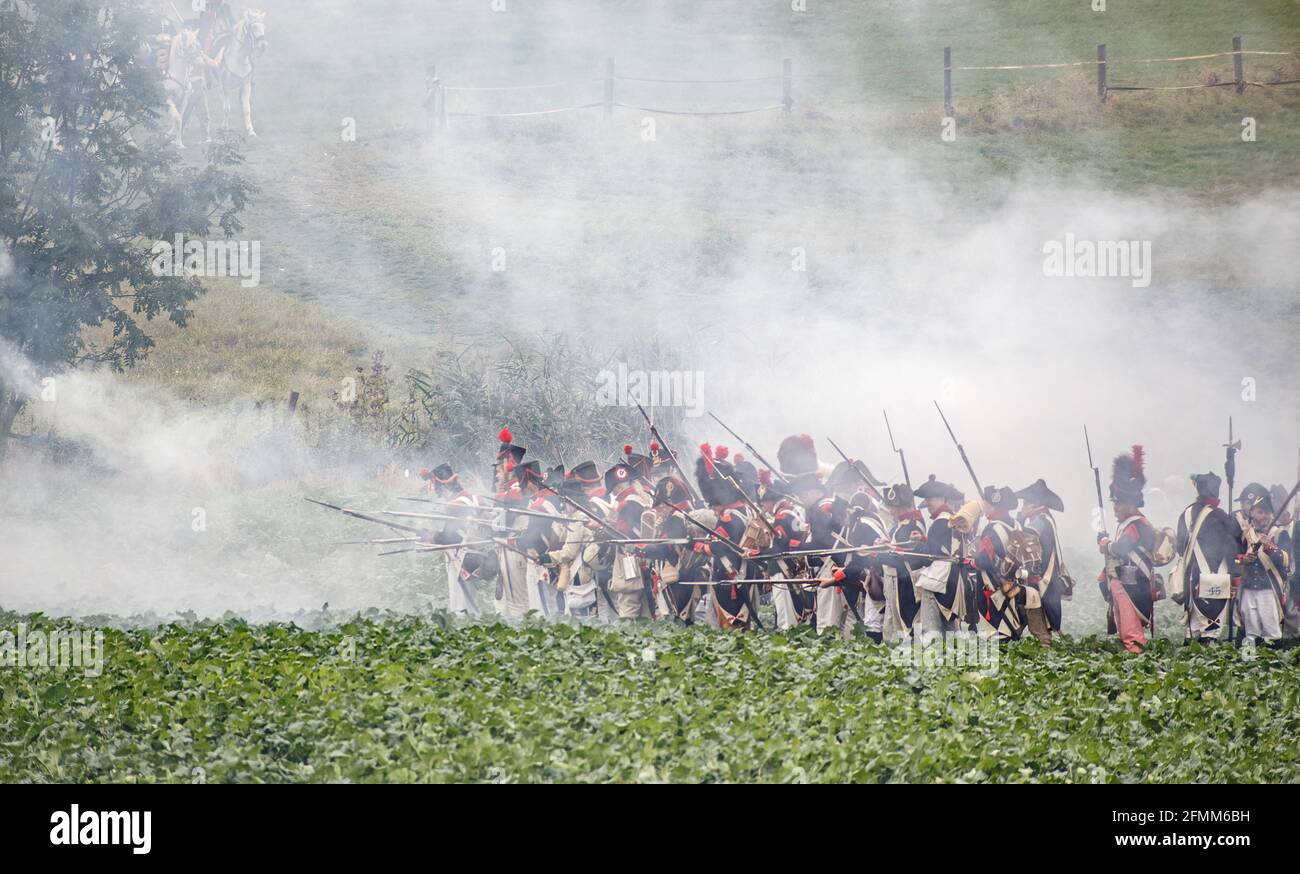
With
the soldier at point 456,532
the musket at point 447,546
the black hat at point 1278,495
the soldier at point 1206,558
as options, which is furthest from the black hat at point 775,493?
the black hat at point 1278,495

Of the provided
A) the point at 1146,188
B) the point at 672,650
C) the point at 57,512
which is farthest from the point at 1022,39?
the point at 672,650

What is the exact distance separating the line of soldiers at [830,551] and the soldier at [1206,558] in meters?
0.02

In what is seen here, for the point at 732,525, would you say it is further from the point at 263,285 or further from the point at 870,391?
the point at 263,285

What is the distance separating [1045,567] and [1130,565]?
0.82m

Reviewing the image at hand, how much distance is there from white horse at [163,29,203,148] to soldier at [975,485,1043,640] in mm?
24242

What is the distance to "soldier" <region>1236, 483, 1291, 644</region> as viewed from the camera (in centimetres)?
1343

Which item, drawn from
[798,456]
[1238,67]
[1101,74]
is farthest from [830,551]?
[1238,67]

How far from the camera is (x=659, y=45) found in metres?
38.0

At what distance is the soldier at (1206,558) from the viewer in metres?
13.4

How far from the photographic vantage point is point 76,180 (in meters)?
23.3

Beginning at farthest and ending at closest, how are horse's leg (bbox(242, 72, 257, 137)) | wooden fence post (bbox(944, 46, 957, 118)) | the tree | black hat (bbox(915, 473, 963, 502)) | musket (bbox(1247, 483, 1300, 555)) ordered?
horse's leg (bbox(242, 72, 257, 137)) → wooden fence post (bbox(944, 46, 957, 118)) → the tree → musket (bbox(1247, 483, 1300, 555)) → black hat (bbox(915, 473, 963, 502))

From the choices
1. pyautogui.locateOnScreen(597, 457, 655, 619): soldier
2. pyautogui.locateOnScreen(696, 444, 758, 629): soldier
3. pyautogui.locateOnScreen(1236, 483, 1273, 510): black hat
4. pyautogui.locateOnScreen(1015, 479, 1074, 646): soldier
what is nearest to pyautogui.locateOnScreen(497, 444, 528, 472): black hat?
pyautogui.locateOnScreen(597, 457, 655, 619): soldier

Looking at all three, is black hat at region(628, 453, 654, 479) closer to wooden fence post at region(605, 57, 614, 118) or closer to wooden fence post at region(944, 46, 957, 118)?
wooden fence post at region(944, 46, 957, 118)

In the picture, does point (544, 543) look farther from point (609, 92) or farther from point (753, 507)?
point (609, 92)
